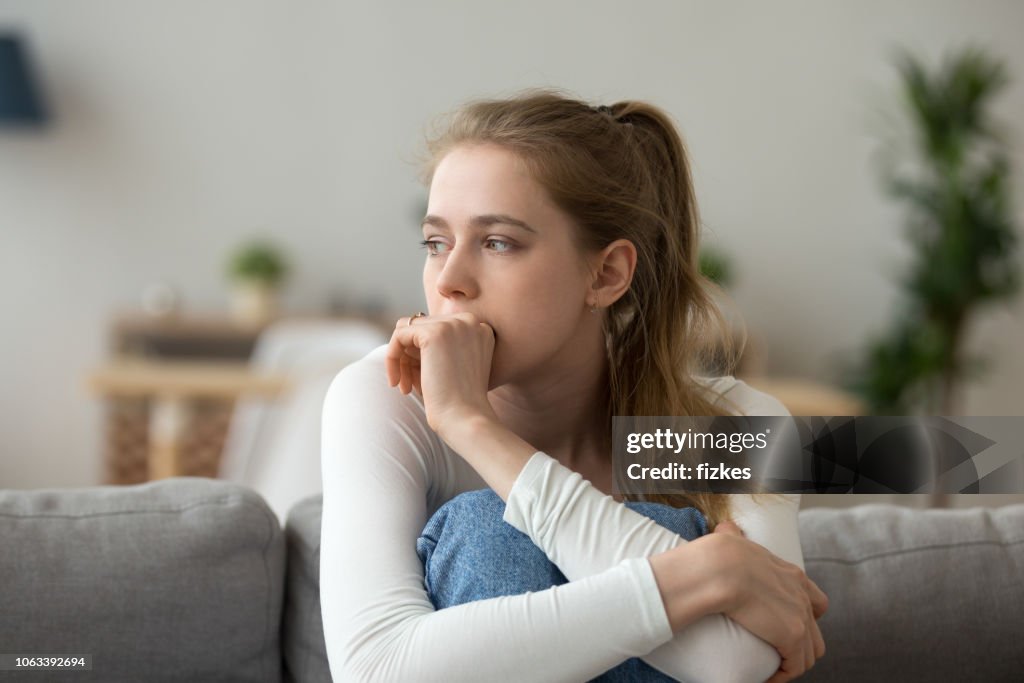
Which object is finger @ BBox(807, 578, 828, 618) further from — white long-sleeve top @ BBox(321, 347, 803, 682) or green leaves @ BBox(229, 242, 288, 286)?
green leaves @ BBox(229, 242, 288, 286)

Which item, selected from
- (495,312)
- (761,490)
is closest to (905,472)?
(761,490)

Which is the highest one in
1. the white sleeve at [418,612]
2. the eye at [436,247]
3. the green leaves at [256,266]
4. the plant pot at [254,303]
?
the eye at [436,247]

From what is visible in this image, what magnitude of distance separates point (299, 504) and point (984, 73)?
4.03 metres

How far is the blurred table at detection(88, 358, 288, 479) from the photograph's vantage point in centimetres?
331

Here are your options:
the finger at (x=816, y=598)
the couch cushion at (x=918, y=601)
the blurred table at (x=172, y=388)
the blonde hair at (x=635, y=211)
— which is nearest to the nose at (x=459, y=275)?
the blonde hair at (x=635, y=211)

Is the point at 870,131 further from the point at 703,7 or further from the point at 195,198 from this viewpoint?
the point at 195,198

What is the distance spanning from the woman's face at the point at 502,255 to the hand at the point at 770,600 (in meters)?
0.33

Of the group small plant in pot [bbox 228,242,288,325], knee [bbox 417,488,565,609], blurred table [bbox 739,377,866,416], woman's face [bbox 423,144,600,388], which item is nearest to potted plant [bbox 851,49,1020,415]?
blurred table [bbox 739,377,866,416]

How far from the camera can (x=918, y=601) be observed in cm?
143

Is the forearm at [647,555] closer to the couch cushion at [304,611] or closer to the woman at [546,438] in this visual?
the woman at [546,438]

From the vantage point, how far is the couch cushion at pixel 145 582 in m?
1.25

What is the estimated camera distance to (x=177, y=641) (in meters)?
1.28

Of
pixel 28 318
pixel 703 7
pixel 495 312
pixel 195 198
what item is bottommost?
pixel 28 318

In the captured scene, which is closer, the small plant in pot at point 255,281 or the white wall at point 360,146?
the small plant in pot at point 255,281
